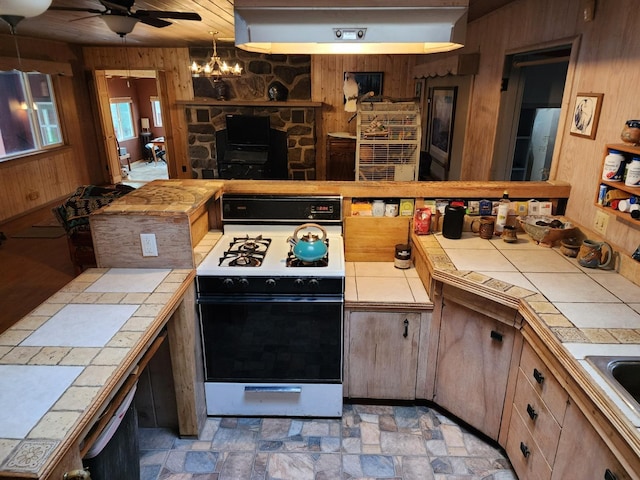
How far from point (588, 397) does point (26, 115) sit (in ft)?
24.5

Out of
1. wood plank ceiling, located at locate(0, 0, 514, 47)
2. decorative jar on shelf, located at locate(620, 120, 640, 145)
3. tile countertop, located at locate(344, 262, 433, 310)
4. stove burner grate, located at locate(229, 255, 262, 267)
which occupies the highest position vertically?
wood plank ceiling, located at locate(0, 0, 514, 47)

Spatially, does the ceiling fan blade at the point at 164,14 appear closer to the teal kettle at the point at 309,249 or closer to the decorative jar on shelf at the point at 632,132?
the teal kettle at the point at 309,249

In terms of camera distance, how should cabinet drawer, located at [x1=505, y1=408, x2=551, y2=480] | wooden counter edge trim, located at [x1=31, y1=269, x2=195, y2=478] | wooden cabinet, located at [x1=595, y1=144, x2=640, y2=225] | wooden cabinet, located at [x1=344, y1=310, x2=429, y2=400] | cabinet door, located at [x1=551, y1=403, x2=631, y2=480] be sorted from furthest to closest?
wooden cabinet, located at [x1=344, y1=310, x2=429, y2=400] → wooden cabinet, located at [x1=595, y1=144, x2=640, y2=225] → cabinet drawer, located at [x1=505, y1=408, x2=551, y2=480] → cabinet door, located at [x1=551, y1=403, x2=631, y2=480] → wooden counter edge trim, located at [x1=31, y1=269, x2=195, y2=478]

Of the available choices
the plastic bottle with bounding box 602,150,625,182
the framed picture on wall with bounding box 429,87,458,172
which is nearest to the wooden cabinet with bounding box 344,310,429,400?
the plastic bottle with bounding box 602,150,625,182

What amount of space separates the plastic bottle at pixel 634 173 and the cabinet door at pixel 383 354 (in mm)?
1115

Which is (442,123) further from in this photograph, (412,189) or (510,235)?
(510,235)

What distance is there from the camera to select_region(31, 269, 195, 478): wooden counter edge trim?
41.8 inches

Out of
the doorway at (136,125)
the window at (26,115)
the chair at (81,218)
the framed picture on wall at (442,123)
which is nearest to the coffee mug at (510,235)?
the framed picture on wall at (442,123)

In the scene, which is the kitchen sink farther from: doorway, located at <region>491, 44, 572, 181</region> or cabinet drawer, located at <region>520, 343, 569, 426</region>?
doorway, located at <region>491, 44, 572, 181</region>

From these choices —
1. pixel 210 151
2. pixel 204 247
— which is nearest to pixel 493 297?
pixel 204 247

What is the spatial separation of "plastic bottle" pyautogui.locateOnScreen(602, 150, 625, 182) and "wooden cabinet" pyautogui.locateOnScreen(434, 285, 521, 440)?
769 mm

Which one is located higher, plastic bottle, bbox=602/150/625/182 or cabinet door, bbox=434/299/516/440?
plastic bottle, bbox=602/150/625/182

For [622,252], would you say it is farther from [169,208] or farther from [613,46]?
[169,208]

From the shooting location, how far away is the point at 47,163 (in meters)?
6.51
